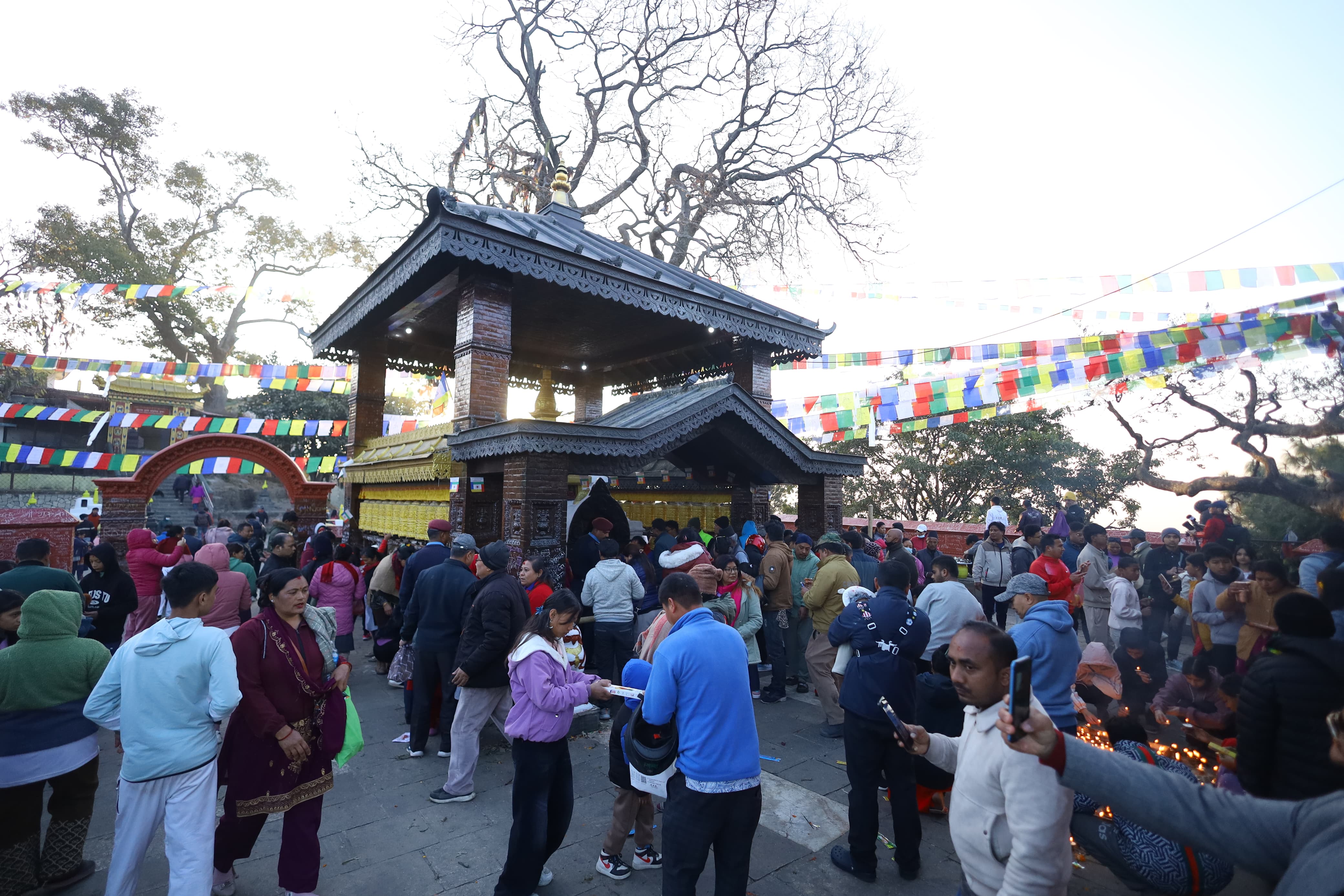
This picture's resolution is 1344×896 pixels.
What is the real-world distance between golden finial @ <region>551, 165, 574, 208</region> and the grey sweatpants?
1172cm

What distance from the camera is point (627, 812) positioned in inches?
147

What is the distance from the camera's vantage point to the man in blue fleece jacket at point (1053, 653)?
13.0ft

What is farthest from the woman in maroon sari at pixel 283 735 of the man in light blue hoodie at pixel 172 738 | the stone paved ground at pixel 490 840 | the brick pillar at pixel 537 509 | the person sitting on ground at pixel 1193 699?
the person sitting on ground at pixel 1193 699

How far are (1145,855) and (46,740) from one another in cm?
637

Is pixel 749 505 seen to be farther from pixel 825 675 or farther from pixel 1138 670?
pixel 1138 670

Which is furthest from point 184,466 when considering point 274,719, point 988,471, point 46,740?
point 988,471

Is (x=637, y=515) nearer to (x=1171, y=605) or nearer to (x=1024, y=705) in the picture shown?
(x=1171, y=605)

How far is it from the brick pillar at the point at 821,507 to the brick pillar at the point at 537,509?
198 inches

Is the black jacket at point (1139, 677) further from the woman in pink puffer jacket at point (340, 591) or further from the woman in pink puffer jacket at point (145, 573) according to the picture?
the woman in pink puffer jacket at point (145, 573)

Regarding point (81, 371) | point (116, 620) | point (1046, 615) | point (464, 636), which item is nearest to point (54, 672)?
point (464, 636)

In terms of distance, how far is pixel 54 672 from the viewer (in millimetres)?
3418

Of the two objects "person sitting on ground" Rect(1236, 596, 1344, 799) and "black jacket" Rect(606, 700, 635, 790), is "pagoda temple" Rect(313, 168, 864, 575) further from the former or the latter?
"person sitting on ground" Rect(1236, 596, 1344, 799)

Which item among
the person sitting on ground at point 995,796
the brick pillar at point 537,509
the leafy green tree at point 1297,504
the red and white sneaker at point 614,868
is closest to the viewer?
the person sitting on ground at point 995,796

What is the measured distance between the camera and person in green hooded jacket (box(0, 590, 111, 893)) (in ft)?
11.0
